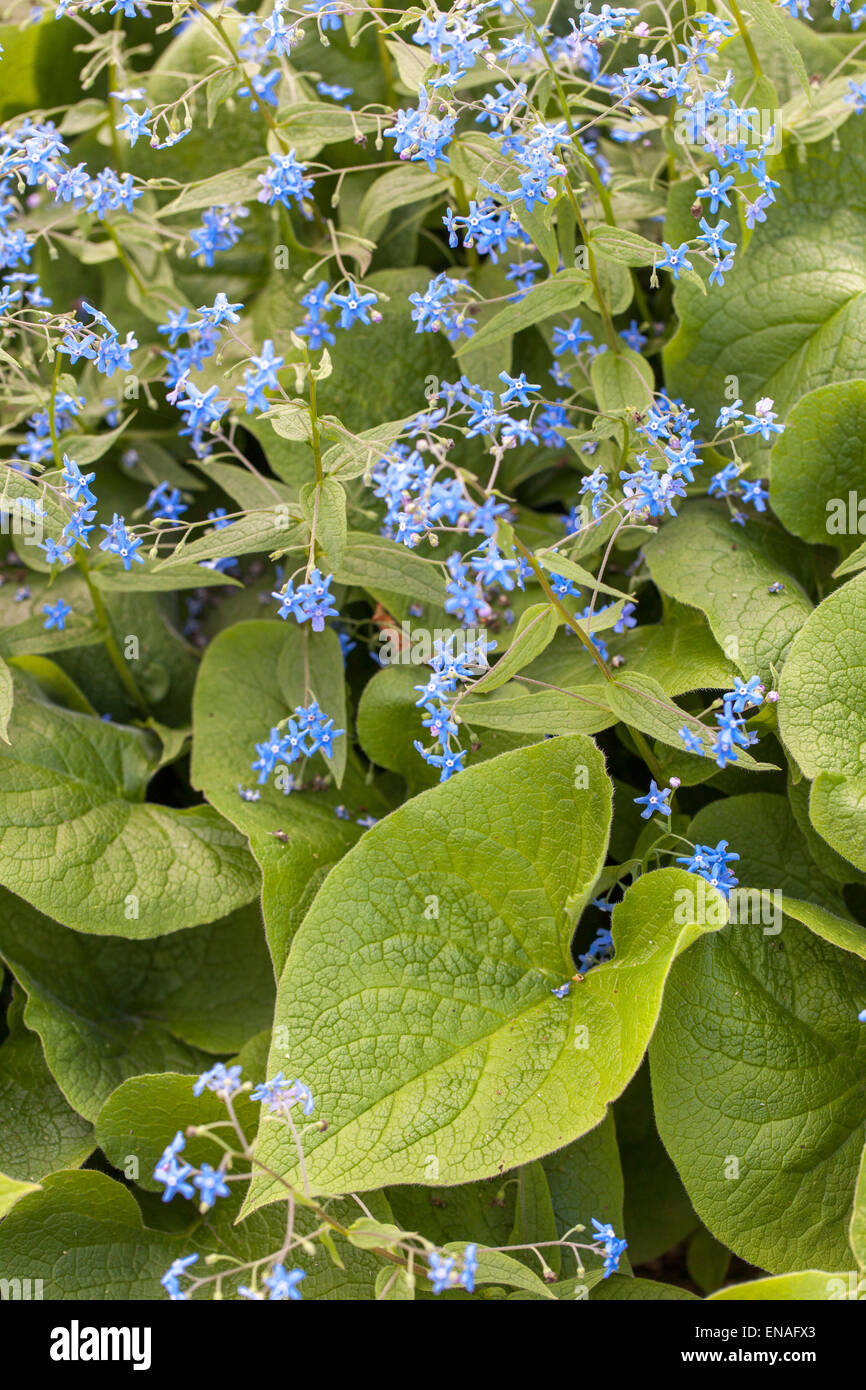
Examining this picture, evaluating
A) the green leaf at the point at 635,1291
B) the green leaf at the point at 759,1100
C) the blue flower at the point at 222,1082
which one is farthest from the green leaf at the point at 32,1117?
the green leaf at the point at 759,1100

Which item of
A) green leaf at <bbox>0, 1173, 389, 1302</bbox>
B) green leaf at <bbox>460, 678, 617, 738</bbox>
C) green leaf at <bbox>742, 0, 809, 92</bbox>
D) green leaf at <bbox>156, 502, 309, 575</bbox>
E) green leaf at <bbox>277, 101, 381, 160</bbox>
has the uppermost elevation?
green leaf at <bbox>742, 0, 809, 92</bbox>

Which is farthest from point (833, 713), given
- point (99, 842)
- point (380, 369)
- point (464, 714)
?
point (99, 842)

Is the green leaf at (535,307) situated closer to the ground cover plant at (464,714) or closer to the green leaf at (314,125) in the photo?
the ground cover plant at (464,714)

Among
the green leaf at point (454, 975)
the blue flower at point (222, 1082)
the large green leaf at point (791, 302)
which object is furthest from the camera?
the large green leaf at point (791, 302)

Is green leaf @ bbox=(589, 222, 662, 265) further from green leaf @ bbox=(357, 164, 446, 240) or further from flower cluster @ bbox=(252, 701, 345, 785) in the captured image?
flower cluster @ bbox=(252, 701, 345, 785)

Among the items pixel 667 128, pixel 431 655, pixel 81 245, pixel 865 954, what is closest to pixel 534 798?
pixel 431 655

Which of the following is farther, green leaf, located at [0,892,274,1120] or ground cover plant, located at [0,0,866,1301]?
green leaf, located at [0,892,274,1120]

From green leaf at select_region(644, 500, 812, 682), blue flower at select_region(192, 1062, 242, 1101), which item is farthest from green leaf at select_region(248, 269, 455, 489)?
blue flower at select_region(192, 1062, 242, 1101)
